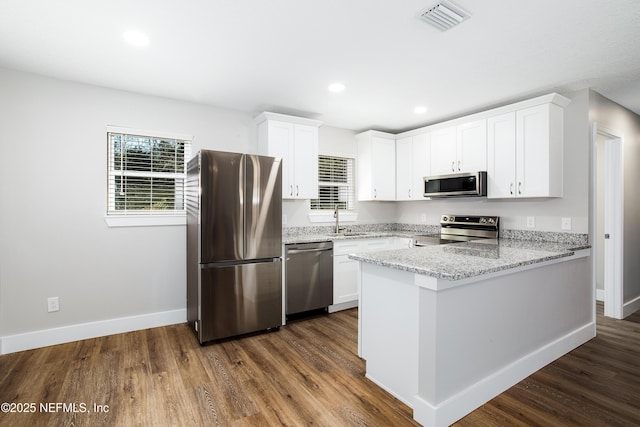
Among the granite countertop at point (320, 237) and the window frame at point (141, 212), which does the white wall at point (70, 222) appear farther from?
the granite countertop at point (320, 237)

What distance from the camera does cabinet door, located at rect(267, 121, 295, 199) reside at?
12.4 feet

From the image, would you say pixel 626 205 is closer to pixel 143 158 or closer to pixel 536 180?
pixel 536 180

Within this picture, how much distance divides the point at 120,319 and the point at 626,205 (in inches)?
228

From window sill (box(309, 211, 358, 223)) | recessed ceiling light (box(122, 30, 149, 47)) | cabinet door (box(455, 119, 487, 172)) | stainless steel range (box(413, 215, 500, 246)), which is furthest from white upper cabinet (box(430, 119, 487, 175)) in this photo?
recessed ceiling light (box(122, 30, 149, 47))

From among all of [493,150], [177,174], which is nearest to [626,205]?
[493,150]

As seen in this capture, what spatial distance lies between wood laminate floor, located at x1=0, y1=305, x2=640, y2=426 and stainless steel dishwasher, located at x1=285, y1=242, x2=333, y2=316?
0.59 m

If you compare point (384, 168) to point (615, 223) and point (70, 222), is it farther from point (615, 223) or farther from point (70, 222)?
point (70, 222)

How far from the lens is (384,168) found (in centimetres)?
476

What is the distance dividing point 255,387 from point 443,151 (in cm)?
349

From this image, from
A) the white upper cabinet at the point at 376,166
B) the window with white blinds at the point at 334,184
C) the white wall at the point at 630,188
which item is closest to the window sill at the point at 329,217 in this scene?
the window with white blinds at the point at 334,184

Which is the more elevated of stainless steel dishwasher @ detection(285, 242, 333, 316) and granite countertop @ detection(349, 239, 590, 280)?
granite countertop @ detection(349, 239, 590, 280)

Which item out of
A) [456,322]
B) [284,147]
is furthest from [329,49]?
[456,322]

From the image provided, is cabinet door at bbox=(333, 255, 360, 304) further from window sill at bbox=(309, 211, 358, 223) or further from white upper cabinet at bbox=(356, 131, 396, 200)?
white upper cabinet at bbox=(356, 131, 396, 200)

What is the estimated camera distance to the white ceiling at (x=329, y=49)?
6.40 feet
